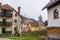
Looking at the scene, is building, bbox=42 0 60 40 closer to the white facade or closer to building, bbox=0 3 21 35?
the white facade

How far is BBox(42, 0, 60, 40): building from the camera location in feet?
70.3

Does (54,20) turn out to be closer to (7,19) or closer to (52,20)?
(52,20)

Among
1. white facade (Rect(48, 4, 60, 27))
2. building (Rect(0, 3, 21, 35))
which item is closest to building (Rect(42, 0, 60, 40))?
white facade (Rect(48, 4, 60, 27))

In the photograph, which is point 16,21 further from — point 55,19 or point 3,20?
point 55,19

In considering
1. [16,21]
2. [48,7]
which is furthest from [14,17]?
[48,7]

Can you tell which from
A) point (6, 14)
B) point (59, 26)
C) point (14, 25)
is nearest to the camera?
point (59, 26)

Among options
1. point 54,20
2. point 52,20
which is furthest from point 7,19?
point 54,20

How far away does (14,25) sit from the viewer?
6425cm

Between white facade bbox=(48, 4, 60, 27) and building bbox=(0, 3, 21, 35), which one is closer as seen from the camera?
white facade bbox=(48, 4, 60, 27)

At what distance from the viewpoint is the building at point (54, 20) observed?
21.4 m

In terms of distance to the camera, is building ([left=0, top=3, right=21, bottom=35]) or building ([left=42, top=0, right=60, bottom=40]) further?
building ([left=0, top=3, right=21, bottom=35])

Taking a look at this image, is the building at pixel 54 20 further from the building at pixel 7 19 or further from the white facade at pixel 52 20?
the building at pixel 7 19

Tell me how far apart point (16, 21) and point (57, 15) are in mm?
43996

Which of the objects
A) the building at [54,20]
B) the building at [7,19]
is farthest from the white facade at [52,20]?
the building at [7,19]
